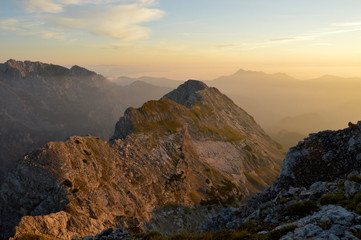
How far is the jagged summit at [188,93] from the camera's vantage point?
547 feet

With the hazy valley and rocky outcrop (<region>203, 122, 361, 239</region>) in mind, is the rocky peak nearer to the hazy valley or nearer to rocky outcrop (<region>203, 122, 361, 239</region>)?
rocky outcrop (<region>203, 122, 361, 239</region>)

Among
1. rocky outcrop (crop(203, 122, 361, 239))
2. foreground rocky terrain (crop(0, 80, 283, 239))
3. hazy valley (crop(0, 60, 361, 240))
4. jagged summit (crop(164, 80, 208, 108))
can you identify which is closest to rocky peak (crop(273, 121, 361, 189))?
rocky outcrop (crop(203, 122, 361, 239))

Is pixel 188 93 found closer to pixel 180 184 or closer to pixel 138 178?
pixel 180 184

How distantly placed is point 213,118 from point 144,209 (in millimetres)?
86279

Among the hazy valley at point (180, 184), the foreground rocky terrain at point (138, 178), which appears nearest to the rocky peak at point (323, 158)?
the hazy valley at point (180, 184)

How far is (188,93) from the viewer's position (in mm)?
181000

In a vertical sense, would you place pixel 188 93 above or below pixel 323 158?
above

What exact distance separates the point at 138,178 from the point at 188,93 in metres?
109

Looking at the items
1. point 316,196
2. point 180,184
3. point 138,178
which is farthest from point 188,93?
point 316,196

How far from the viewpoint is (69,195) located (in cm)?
5869

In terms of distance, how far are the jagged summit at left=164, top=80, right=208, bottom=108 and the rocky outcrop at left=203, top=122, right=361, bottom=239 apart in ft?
428

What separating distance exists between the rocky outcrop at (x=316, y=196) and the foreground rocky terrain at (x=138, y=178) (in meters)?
37.6

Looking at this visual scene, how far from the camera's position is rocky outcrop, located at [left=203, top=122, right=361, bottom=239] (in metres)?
14.4

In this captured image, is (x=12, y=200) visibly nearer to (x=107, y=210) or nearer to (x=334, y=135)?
(x=107, y=210)
